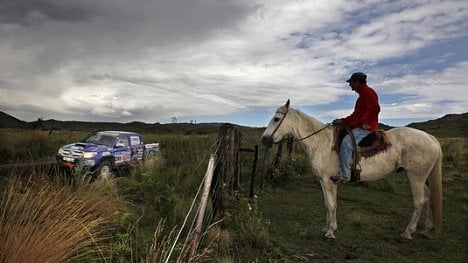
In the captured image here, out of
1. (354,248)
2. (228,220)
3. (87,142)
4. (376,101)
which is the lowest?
(354,248)

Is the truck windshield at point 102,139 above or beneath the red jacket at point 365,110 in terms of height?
beneath

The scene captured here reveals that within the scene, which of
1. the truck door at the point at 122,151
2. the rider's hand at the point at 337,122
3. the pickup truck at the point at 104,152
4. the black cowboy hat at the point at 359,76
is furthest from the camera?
the truck door at the point at 122,151

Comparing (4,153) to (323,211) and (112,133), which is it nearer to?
(112,133)

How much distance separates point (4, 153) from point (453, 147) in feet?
77.6

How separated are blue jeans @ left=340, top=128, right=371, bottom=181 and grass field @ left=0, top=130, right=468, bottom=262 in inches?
46.2

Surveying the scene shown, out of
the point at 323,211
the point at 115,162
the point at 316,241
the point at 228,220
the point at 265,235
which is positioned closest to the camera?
the point at 265,235

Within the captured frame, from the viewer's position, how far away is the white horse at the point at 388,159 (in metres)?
7.36

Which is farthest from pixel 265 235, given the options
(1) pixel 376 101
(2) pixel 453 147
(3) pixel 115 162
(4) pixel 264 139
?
(2) pixel 453 147

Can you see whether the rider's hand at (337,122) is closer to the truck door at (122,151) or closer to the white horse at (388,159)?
the white horse at (388,159)

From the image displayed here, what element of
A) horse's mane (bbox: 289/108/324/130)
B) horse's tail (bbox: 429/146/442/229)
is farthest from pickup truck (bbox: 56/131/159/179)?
horse's tail (bbox: 429/146/442/229)

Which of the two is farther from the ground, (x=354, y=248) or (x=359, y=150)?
(x=359, y=150)

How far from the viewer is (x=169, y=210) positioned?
6191mm

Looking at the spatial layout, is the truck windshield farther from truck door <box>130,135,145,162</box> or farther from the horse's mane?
the horse's mane

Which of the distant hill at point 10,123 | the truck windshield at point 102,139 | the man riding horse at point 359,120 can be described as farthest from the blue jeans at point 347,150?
the distant hill at point 10,123
